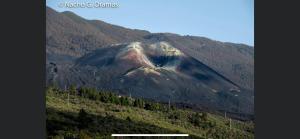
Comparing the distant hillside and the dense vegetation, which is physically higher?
the distant hillside

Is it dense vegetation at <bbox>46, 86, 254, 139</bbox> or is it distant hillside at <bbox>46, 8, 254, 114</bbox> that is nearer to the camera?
dense vegetation at <bbox>46, 86, 254, 139</bbox>

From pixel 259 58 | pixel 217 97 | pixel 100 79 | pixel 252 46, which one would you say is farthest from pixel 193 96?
pixel 259 58

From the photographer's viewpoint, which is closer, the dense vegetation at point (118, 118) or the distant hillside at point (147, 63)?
the dense vegetation at point (118, 118)

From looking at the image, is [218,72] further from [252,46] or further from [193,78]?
[252,46]

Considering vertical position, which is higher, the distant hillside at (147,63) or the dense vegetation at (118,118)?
the distant hillside at (147,63)
